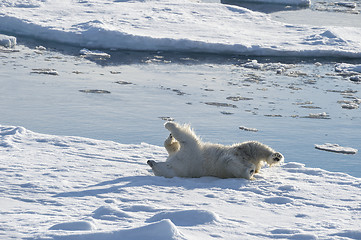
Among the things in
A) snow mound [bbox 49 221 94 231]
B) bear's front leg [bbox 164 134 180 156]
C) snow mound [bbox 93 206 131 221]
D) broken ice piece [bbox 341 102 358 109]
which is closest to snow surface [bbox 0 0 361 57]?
broken ice piece [bbox 341 102 358 109]

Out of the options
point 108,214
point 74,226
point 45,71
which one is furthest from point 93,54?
point 74,226

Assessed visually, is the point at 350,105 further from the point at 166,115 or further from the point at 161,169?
the point at 161,169

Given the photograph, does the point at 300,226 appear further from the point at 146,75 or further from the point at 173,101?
the point at 146,75

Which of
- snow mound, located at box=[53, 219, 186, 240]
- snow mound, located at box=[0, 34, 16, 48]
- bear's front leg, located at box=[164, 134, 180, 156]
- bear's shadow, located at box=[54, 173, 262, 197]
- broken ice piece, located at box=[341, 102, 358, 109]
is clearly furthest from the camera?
snow mound, located at box=[0, 34, 16, 48]

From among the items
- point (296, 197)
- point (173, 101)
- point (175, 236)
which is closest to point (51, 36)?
point (173, 101)

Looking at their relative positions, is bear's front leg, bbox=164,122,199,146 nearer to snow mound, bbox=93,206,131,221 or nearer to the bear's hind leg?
the bear's hind leg

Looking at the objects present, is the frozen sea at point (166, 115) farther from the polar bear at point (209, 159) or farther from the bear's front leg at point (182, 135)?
the bear's front leg at point (182, 135)

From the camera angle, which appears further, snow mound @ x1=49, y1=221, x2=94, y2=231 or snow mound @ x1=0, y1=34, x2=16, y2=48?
snow mound @ x1=0, y1=34, x2=16, y2=48

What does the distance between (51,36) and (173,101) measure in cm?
627

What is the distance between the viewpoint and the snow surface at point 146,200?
3449mm

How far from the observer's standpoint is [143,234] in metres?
3.23

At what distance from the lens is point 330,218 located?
400 centimetres

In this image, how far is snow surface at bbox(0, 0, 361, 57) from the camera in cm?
1355

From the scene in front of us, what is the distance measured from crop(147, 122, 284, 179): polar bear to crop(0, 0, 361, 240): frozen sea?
12 cm
